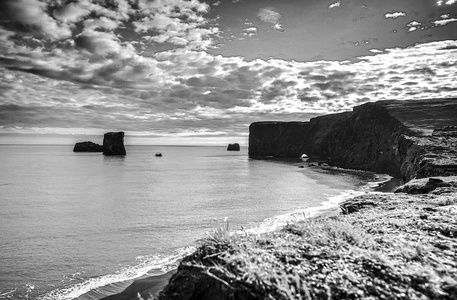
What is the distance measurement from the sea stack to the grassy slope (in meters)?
180

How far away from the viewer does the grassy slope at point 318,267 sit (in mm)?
4785

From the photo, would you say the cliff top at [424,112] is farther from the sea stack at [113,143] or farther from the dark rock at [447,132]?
the sea stack at [113,143]

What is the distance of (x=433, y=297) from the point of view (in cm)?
462

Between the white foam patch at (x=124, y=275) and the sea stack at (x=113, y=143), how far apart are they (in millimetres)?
167390

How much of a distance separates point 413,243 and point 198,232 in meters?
18.6

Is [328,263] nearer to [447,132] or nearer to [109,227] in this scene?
[109,227]

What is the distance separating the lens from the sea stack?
566 feet

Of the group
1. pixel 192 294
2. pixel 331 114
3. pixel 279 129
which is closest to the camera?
pixel 192 294

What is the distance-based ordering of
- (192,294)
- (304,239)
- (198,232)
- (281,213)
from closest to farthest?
(192,294)
(304,239)
(198,232)
(281,213)

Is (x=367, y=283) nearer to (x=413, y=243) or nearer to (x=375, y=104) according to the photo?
(x=413, y=243)

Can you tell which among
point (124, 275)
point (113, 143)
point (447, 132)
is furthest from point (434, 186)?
point (113, 143)

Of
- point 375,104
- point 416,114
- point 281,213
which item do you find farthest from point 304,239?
point 375,104

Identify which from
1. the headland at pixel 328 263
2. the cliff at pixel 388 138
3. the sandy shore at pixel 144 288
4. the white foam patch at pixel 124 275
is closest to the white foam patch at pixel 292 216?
the white foam patch at pixel 124 275

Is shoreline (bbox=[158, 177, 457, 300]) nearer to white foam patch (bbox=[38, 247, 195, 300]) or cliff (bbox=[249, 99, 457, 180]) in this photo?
white foam patch (bbox=[38, 247, 195, 300])
